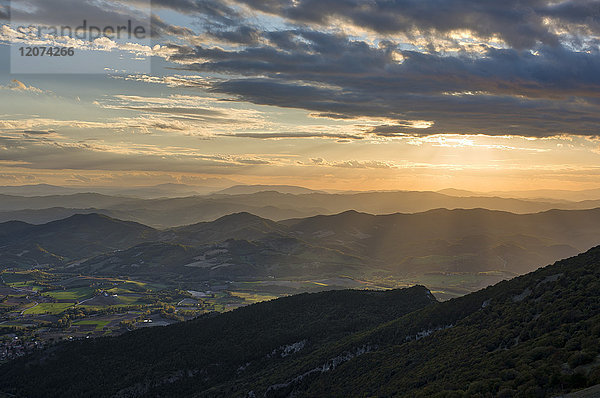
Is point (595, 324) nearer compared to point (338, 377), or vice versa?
point (595, 324)

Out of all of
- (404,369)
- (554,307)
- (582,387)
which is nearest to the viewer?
(582,387)

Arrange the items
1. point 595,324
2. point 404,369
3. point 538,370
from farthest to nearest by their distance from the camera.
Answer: point 404,369, point 595,324, point 538,370

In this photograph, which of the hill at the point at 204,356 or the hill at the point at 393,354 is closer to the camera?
the hill at the point at 393,354

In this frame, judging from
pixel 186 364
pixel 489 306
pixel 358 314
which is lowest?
pixel 186 364

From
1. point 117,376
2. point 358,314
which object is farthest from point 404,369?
point 117,376

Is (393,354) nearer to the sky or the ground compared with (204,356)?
nearer to the sky

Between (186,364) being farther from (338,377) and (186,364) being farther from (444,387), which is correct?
(444,387)

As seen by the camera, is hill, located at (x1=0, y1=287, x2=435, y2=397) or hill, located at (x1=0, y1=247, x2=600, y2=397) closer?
hill, located at (x1=0, y1=247, x2=600, y2=397)

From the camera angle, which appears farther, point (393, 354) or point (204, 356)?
point (204, 356)
